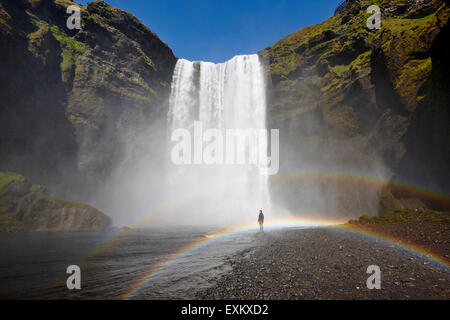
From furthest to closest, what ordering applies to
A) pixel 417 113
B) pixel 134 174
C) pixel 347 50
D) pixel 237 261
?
pixel 134 174 < pixel 347 50 < pixel 417 113 < pixel 237 261

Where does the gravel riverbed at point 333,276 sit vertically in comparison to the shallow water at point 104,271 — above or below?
above

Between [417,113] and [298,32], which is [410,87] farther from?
[298,32]

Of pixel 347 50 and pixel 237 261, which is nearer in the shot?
pixel 237 261

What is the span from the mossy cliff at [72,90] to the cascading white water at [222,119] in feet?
22.7

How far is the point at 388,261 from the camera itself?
9047 millimetres

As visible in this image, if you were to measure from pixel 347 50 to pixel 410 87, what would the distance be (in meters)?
16.4

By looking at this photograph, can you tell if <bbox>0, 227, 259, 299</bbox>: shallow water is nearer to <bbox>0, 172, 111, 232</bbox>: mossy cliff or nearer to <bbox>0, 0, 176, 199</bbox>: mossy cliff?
<bbox>0, 172, 111, 232</bbox>: mossy cliff

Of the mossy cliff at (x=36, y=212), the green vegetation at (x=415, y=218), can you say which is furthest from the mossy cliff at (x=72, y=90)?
the green vegetation at (x=415, y=218)

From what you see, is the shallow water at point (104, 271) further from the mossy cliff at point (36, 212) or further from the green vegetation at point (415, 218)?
the green vegetation at point (415, 218)

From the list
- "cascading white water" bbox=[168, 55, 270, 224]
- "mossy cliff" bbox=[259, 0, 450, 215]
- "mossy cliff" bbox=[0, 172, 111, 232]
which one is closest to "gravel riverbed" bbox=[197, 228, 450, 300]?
"mossy cliff" bbox=[259, 0, 450, 215]

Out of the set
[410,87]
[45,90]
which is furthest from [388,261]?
[45,90]

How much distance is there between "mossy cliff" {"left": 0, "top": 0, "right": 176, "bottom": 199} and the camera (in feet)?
111

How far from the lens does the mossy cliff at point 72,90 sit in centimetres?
3372

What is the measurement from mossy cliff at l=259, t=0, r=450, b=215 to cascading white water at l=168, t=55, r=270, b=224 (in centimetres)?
404
